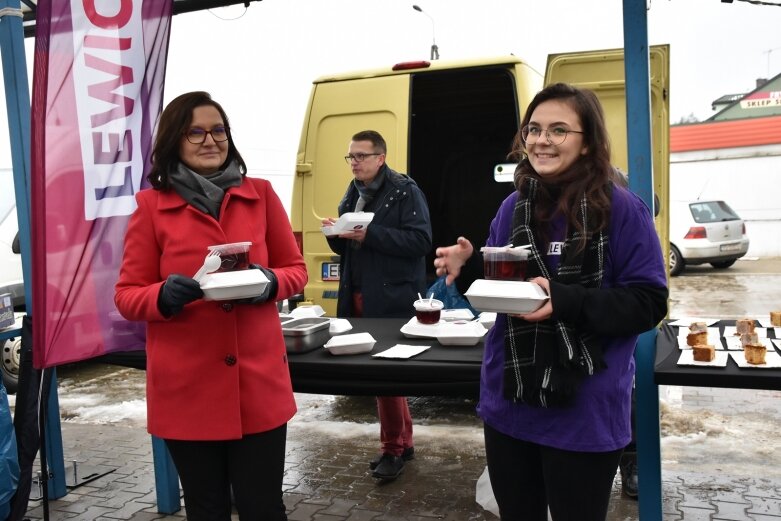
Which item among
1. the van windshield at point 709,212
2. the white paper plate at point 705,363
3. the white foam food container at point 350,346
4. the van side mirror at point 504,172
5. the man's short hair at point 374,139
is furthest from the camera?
the van windshield at point 709,212

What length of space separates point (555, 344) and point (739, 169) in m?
23.1

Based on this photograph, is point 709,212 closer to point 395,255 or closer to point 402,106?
point 402,106

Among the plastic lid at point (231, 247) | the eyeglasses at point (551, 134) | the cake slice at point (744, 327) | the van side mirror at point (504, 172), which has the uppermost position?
the van side mirror at point (504, 172)

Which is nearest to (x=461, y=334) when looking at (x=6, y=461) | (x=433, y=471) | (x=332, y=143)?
(x=433, y=471)

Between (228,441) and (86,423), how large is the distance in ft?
11.9

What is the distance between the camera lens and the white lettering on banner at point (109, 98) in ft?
9.42

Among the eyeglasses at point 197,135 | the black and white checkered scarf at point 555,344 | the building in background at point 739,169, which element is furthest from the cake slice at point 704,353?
the building in background at point 739,169

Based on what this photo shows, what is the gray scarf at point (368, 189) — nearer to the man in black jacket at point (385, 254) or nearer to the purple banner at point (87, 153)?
the man in black jacket at point (385, 254)

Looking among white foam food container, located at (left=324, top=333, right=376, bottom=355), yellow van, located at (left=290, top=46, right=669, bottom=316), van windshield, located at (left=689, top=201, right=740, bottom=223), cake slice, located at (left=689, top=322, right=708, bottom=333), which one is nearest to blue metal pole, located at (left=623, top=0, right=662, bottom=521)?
cake slice, located at (left=689, top=322, right=708, bottom=333)

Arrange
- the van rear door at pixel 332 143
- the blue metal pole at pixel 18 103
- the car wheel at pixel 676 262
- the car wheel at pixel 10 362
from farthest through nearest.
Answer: the car wheel at pixel 676 262
the car wheel at pixel 10 362
the van rear door at pixel 332 143
the blue metal pole at pixel 18 103

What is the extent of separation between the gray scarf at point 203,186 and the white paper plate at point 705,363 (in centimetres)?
174

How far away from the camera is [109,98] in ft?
9.77

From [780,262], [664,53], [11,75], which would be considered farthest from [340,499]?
[780,262]

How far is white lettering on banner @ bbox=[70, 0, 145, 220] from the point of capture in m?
2.87
